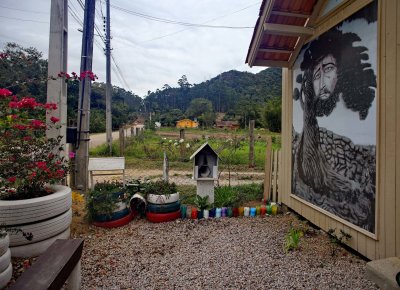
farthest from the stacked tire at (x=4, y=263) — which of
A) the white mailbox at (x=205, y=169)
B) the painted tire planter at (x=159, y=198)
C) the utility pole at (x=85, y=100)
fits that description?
the utility pole at (x=85, y=100)

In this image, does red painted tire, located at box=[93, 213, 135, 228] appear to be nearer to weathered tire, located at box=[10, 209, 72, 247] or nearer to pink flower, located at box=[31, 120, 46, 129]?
weathered tire, located at box=[10, 209, 72, 247]

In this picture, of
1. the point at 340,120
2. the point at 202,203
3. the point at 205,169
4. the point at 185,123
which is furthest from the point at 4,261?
the point at 185,123

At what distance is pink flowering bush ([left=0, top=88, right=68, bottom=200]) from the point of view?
A: 9.77ft

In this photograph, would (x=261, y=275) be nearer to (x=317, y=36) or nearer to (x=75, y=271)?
(x=75, y=271)

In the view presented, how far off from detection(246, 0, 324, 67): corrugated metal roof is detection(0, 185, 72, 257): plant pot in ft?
12.1

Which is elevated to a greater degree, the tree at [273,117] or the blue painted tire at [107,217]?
the tree at [273,117]

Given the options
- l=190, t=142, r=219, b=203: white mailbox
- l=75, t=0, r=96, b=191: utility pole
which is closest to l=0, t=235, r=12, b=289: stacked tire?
l=190, t=142, r=219, b=203: white mailbox

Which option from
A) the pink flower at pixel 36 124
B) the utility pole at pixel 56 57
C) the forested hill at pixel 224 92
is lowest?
the pink flower at pixel 36 124

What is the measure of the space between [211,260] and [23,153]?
2.76 m

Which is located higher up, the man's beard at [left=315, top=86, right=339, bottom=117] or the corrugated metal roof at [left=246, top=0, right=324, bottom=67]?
the corrugated metal roof at [left=246, top=0, right=324, bottom=67]

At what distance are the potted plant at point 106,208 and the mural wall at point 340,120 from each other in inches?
119

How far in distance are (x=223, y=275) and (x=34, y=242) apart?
2185 mm

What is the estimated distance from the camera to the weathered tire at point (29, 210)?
272 centimetres

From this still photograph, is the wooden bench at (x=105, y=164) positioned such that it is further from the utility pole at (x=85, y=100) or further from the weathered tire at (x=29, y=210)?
the weathered tire at (x=29, y=210)
